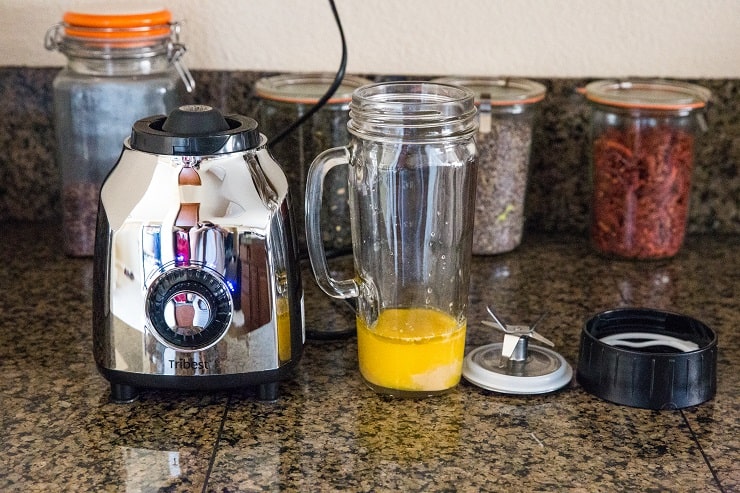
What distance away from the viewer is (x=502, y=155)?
1.24 m

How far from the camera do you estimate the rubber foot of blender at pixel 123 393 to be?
0.88 meters

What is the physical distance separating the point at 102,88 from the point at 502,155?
1.66ft

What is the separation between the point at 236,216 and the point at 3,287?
1.54 ft

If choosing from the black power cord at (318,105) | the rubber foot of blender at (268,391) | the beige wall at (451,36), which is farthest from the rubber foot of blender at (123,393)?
the beige wall at (451,36)

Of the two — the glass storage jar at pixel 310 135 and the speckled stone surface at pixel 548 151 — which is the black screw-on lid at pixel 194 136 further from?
the speckled stone surface at pixel 548 151

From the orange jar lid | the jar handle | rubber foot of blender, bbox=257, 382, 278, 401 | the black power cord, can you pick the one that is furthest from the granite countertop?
the orange jar lid

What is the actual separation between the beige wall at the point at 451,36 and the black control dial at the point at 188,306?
0.58 m

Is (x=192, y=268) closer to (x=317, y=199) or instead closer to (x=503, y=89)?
(x=317, y=199)

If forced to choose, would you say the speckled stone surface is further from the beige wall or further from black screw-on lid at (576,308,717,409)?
black screw-on lid at (576,308,717,409)

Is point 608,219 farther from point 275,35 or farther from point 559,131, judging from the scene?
point 275,35

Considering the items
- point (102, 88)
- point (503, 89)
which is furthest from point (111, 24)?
point (503, 89)

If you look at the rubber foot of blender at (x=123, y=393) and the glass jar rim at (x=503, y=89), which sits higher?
the glass jar rim at (x=503, y=89)

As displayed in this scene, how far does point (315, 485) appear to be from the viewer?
2.52ft

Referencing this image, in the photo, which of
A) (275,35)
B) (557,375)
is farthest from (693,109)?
(275,35)
